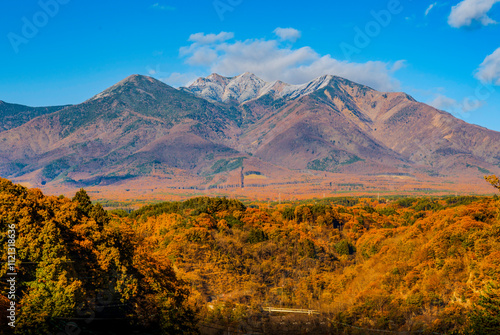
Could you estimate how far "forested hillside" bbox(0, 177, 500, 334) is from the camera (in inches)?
1049

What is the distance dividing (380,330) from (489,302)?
948cm

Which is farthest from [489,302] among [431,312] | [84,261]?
[84,261]

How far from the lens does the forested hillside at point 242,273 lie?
87.5 feet

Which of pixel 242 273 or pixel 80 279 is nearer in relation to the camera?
pixel 80 279

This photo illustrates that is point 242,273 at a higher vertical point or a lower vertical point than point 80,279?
lower

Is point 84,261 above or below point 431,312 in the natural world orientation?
above

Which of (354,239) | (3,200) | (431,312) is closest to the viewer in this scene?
(3,200)

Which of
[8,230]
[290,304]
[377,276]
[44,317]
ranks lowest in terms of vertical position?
[290,304]

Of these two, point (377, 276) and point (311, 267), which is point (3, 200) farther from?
point (311, 267)

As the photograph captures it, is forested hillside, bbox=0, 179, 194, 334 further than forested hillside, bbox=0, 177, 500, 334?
No

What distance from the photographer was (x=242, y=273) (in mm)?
49281

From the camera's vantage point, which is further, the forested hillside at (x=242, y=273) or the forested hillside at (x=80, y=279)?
the forested hillside at (x=242, y=273)

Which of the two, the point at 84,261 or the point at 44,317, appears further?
the point at 84,261

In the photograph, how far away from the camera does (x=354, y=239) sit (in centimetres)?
7806
